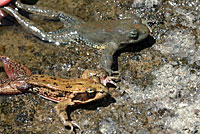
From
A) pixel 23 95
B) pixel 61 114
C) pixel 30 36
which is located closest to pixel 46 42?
pixel 30 36

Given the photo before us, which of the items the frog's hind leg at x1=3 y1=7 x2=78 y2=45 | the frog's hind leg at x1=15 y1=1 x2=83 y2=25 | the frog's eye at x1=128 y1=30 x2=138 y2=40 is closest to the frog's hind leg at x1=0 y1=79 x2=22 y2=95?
the frog's hind leg at x1=3 y1=7 x2=78 y2=45

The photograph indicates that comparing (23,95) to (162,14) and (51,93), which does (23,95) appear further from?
(162,14)

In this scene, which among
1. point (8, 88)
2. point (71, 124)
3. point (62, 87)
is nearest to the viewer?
point (71, 124)

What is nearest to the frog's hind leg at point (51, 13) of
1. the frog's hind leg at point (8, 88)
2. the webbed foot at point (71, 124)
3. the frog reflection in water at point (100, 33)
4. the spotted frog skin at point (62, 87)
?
the frog reflection in water at point (100, 33)

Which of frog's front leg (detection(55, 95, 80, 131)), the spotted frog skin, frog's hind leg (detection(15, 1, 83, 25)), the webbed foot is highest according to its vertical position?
frog's hind leg (detection(15, 1, 83, 25))

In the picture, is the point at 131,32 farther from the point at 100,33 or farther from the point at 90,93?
the point at 90,93

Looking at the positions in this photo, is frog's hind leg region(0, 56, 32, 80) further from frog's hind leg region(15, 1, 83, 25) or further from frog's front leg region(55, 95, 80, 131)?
frog's hind leg region(15, 1, 83, 25)

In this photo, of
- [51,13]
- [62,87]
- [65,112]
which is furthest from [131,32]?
[65,112]

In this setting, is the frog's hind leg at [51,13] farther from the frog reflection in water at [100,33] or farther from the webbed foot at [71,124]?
the webbed foot at [71,124]
